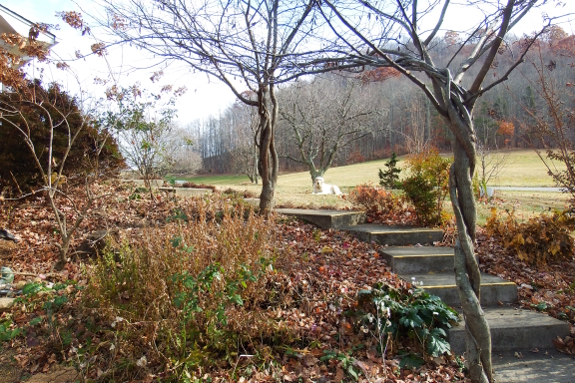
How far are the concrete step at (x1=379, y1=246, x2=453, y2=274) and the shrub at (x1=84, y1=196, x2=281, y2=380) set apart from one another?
5.73 ft

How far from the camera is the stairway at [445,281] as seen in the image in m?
3.40

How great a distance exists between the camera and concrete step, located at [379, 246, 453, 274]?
4531mm

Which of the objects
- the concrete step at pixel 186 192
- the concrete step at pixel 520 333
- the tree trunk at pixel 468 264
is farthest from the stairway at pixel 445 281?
the concrete step at pixel 186 192

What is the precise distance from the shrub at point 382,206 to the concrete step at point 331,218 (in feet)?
0.91

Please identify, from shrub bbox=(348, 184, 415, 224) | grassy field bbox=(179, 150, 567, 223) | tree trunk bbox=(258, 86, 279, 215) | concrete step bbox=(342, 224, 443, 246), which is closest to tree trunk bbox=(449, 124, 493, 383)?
concrete step bbox=(342, 224, 443, 246)

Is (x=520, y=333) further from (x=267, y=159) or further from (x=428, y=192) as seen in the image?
(x=267, y=159)

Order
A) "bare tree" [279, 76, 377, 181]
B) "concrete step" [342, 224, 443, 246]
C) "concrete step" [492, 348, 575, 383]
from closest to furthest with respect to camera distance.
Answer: "concrete step" [492, 348, 575, 383] → "concrete step" [342, 224, 443, 246] → "bare tree" [279, 76, 377, 181]

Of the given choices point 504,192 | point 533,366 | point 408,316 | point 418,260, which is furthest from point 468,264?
point 504,192

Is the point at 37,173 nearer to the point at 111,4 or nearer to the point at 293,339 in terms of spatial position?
the point at 111,4

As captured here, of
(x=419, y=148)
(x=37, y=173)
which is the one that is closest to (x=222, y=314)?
(x=37, y=173)

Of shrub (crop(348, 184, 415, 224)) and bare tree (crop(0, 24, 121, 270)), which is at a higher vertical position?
bare tree (crop(0, 24, 121, 270))

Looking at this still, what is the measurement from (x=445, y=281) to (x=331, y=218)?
2083 millimetres

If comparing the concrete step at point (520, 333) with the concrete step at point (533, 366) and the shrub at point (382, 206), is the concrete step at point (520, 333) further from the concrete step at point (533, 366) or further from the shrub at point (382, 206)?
the shrub at point (382, 206)

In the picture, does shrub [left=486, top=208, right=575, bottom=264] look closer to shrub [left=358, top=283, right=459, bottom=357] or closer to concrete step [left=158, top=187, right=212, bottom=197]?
shrub [left=358, top=283, right=459, bottom=357]
